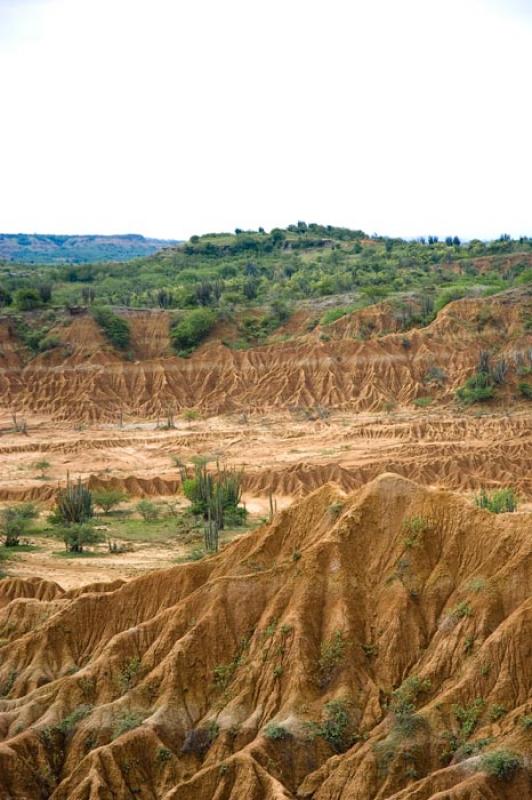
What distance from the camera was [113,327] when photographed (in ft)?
259

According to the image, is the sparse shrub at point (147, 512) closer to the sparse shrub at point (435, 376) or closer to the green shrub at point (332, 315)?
the sparse shrub at point (435, 376)

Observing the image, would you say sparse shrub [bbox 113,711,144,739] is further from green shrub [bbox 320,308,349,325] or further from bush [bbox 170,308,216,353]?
green shrub [bbox 320,308,349,325]

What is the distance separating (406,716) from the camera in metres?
21.5

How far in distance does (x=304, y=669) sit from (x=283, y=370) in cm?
5057

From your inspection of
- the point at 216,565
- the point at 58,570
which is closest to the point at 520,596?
the point at 216,565

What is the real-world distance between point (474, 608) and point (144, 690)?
7.18 metres

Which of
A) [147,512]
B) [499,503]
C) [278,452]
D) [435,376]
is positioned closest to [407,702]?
[499,503]

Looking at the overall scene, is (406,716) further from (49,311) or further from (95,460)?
(49,311)

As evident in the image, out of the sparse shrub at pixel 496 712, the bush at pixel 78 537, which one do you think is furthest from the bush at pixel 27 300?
the sparse shrub at pixel 496 712

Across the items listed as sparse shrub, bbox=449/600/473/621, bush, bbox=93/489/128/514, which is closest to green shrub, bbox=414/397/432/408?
bush, bbox=93/489/128/514

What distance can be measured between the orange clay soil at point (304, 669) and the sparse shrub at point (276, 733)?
27mm

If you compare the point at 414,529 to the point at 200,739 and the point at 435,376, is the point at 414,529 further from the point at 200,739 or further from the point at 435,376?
the point at 435,376

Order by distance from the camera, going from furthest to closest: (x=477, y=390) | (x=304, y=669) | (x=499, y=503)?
1. (x=477, y=390)
2. (x=499, y=503)
3. (x=304, y=669)

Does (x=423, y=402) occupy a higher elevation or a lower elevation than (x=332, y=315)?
lower
